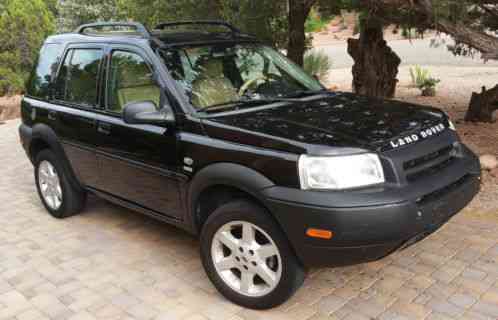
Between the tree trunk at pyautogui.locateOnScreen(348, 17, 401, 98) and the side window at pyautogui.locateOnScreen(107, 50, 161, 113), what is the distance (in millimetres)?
5401

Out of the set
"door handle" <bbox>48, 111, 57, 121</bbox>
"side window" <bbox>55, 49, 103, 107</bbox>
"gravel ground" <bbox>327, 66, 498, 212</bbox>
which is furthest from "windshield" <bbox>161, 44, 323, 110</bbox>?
"gravel ground" <bbox>327, 66, 498, 212</bbox>

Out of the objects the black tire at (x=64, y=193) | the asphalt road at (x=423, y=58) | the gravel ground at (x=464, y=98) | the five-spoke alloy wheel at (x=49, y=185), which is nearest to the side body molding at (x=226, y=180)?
the black tire at (x=64, y=193)

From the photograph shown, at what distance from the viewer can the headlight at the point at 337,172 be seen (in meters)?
2.99

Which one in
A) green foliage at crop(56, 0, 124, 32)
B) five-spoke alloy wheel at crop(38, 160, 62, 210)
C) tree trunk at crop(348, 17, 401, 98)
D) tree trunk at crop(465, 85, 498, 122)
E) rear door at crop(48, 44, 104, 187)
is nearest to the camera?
rear door at crop(48, 44, 104, 187)

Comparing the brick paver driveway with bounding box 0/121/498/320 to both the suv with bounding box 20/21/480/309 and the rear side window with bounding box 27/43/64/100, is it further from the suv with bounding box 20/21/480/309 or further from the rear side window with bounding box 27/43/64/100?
the rear side window with bounding box 27/43/64/100

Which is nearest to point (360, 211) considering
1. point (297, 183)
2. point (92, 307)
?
point (297, 183)

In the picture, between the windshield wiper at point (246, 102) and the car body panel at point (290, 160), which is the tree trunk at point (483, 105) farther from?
the windshield wiper at point (246, 102)

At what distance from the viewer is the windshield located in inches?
154

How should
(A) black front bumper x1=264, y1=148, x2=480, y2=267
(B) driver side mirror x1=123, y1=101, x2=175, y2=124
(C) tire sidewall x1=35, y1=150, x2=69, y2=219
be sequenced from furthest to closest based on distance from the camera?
(C) tire sidewall x1=35, y1=150, x2=69, y2=219 < (B) driver side mirror x1=123, y1=101, x2=175, y2=124 < (A) black front bumper x1=264, y1=148, x2=480, y2=267

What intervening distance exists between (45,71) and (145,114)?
2.20 metres

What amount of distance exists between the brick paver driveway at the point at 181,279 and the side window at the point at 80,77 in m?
1.32

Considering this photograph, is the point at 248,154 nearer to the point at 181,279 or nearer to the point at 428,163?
the point at 428,163

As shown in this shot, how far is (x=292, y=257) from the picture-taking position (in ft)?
10.4

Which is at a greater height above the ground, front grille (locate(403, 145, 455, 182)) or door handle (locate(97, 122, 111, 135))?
door handle (locate(97, 122, 111, 135))
